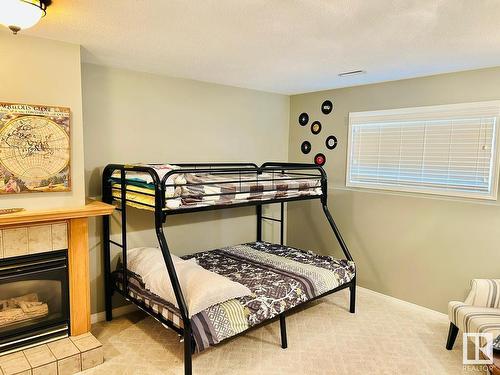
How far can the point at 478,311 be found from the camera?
8.35 ft

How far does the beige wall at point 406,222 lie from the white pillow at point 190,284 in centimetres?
180

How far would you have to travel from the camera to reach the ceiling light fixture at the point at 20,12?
1.65 meters

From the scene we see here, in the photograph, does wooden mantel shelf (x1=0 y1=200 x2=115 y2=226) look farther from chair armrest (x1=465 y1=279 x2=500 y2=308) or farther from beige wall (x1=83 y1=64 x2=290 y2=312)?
chair armrest (x1=465 y1=279 x2=500 y2=308)

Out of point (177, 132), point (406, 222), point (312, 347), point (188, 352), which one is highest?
point (177, 132)

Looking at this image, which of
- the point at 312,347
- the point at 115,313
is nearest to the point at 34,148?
the point at 115,313

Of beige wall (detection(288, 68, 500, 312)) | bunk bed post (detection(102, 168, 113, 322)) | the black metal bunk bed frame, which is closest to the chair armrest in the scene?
beige wall (detection(288, 68, 500, 312))

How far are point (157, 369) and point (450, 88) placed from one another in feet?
10.9

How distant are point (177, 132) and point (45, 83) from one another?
4.38 feet

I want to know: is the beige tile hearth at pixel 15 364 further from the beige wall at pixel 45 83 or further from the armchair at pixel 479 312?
the armchair at pixel 479 312

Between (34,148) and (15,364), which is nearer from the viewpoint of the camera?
(15,364)

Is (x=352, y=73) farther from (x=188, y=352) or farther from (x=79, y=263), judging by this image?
(x=79, y=263)

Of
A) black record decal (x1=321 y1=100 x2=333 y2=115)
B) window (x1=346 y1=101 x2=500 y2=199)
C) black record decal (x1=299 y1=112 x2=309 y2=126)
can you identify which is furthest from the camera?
black record decal (x1=299 y1=112 x2=309 y2=126)

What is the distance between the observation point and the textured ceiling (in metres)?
1.84

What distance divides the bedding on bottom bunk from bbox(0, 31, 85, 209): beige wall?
919mm
